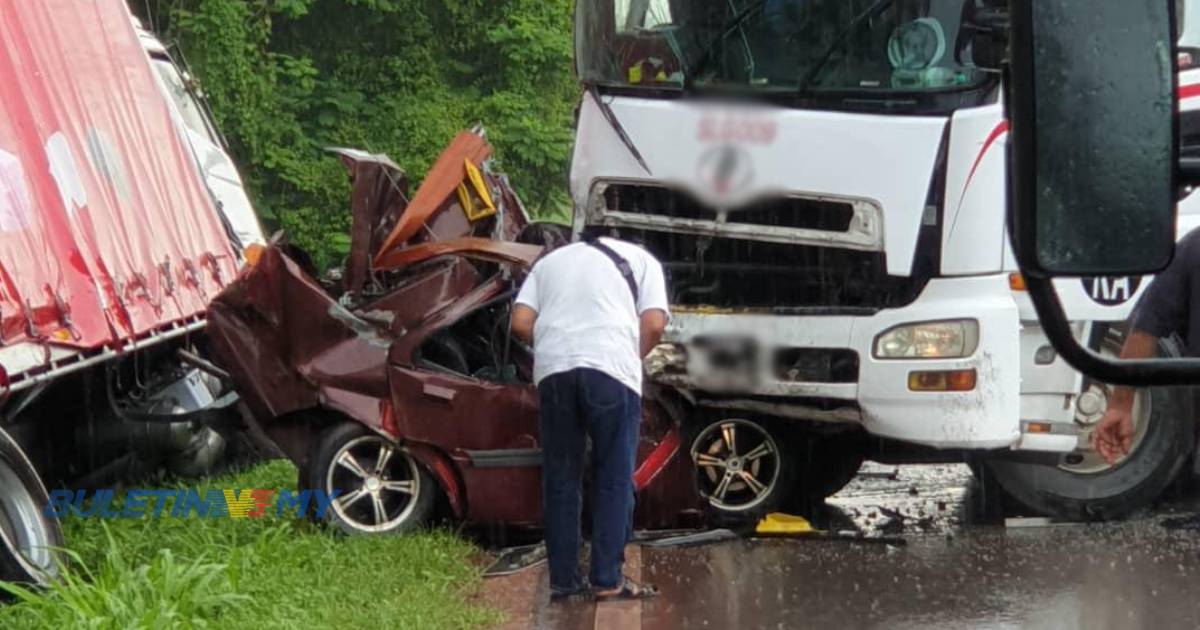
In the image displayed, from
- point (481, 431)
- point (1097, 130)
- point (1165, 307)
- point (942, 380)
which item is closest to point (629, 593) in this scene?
point (481, 431)

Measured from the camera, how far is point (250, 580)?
705 centimetres

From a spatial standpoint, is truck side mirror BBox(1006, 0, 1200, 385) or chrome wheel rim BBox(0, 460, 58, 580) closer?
truck side mirror BBox(1006, 0, 1200, 385)

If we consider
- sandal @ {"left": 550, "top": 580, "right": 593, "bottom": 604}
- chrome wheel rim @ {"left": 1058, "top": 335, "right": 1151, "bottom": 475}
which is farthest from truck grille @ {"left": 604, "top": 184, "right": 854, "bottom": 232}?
sandal @ {"left": 550, "top": 580, "right": 593, "bottom": 604}

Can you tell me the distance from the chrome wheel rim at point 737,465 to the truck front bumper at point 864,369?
0.72ft

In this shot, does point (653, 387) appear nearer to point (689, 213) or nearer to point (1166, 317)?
point (689, 213)

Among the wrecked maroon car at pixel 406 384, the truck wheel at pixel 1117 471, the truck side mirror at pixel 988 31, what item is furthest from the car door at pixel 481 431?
the truck side mirror at pixel 988 31

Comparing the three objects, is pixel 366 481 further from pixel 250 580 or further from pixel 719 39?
pixel 719 39

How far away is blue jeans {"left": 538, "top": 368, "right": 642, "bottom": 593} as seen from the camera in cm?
696

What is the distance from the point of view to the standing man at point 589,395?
695 centimetres

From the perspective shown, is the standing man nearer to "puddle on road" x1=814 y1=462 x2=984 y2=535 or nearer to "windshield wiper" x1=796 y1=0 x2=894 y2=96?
"windshield wiper" x1=796 y1=0 x2=894 y2=96

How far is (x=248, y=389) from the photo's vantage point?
805 centimetres

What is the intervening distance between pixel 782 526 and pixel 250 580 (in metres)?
2.55

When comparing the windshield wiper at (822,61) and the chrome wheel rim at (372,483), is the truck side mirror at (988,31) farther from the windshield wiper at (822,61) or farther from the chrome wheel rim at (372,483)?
the chrome wheel rim at (372,483)

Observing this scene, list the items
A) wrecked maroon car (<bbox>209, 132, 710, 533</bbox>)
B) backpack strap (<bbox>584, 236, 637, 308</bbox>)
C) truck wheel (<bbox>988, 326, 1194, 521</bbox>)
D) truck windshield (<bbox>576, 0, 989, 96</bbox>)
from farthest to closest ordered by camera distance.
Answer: truck wheel (<bbox>988, 326, 1194, 521</bbox>) < wrecked maroon car (<bbox>209, 132, 710, 533</bbox>) < truck windshield (<bbox>576, 0, 989, 96</bbox>) < backpack strap (<bbox>584, 236, 637, 308</bbox>)
